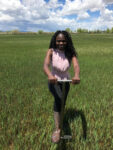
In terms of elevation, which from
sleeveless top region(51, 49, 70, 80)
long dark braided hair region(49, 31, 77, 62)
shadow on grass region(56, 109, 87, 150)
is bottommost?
shadow on grass region(56, 109, 87, 150)

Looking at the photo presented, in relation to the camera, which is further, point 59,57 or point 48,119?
point 48,119

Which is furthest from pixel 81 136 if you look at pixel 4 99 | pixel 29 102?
pixel 4 99

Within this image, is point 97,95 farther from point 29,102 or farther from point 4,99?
point 4,99

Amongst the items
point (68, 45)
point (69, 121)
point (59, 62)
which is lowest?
point (69, 121)

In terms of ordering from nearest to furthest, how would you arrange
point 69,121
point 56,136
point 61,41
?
point 61,41
point 56,136
point 69,121

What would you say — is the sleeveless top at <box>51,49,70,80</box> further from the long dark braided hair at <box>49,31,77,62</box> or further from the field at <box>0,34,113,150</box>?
the field at <box>0,34,113,150</box>

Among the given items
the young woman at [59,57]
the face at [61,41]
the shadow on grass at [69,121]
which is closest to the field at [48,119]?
the shadow on grass at [69,121]

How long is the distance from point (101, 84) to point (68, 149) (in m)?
3.67

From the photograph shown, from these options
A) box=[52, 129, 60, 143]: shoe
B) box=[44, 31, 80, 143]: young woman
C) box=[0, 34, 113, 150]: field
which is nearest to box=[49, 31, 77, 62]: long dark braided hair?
box=[44, 31, 80, 143]: young woman

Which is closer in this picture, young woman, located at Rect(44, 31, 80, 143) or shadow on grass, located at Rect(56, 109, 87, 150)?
young woman, located at Rect(44, 31, 80, 143)

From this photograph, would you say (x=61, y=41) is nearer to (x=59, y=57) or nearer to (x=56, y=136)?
(x=59, y=57)

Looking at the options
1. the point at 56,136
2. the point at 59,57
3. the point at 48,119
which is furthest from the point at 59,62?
the point at 48,119

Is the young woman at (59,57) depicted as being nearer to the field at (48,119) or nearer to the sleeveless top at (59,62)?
the sleeveless top at (59,62)

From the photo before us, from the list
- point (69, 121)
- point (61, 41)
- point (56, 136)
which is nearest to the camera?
point (61, 41)
